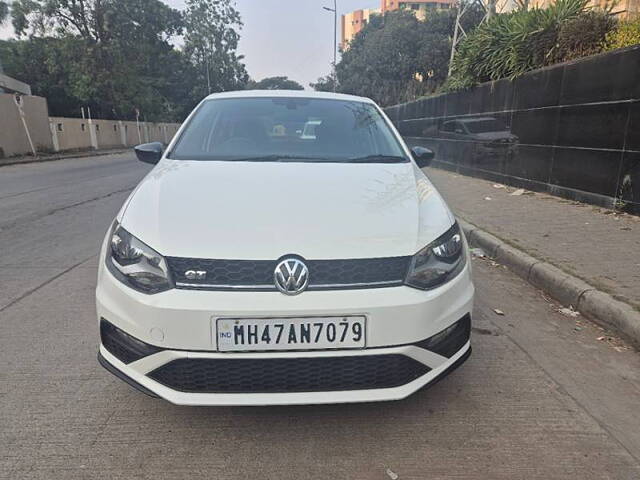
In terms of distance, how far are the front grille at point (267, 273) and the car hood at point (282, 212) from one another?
29 millimetres

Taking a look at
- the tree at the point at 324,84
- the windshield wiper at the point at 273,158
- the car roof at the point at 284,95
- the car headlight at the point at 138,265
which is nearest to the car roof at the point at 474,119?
the car roof at the point at 284,95

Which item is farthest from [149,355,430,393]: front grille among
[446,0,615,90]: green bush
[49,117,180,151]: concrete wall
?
[49,117,180,151]: concrete wall

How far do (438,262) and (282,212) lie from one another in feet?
2.37

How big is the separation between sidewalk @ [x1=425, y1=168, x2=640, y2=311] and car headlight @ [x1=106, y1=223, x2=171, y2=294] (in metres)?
3.09

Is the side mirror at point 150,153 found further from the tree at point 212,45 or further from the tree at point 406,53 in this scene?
the tree at point 212,45

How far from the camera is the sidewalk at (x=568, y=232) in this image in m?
3.96

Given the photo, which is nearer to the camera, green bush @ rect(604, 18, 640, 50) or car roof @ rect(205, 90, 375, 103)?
car roof @ rect(205, 90, 375, 103)

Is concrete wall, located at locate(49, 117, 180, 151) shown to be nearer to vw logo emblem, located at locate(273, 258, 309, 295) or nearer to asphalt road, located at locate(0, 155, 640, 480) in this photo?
asphalt road, located at locate(0, 155, 640, 480)

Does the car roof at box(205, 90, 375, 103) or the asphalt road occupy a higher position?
the car roof at box(205, 90, 375, 103)

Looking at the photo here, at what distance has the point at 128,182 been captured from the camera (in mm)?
11742

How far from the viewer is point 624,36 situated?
6.90 metres

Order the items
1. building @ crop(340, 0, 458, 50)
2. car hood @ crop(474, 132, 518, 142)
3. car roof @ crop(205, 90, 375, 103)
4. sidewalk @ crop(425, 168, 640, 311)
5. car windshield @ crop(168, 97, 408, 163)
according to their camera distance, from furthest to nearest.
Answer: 1. building @ crop(340, 0, 458, 50)
2. car hood @ crop(474, 132, 518, 142)
3. sidewalk @ crop(425, 168, 640, 311)
4. car roof @ crop(205, 90, 375, 103)
5. car windshield @ crop(168, 97, 408, 163)

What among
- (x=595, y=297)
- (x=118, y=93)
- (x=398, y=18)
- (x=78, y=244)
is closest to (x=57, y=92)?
(x=118, y=93)

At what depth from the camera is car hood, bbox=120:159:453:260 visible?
1994 millimetres
